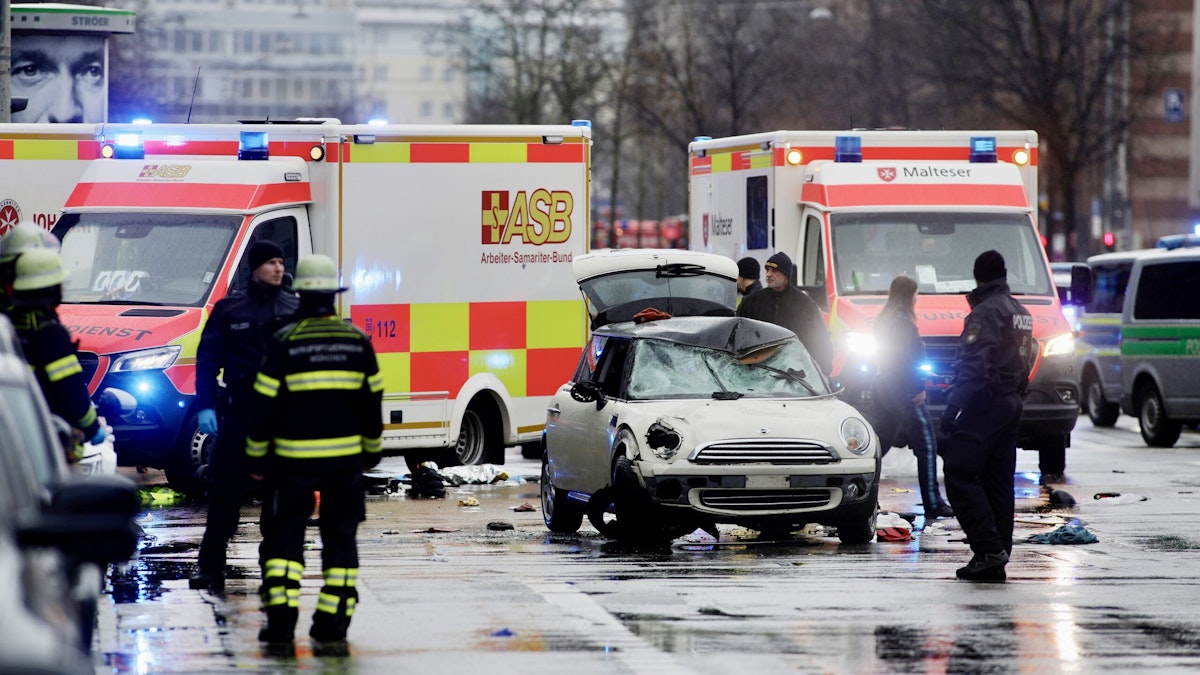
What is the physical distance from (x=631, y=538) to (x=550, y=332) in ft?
15.5

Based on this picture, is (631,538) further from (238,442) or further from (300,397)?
(300,397)

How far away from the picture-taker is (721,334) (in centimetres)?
1344

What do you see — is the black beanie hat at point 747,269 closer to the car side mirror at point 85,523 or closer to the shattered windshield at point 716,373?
the shattered windshield at point 716,373

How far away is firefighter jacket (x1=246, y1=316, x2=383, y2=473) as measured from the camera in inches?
346

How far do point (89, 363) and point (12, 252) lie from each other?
4397 millimetres

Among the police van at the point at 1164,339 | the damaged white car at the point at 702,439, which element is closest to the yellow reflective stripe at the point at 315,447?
the damaged white car at the point at 702,439

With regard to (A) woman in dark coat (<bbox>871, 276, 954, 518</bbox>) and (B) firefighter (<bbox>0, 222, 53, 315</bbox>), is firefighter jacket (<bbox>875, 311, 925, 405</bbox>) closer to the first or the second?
(A) woman in dark coat (<bbox>871, 276, 954, 518</bbox>)

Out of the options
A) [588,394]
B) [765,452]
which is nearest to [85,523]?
[765,452]

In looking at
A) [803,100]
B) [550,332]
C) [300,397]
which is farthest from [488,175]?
[803,100]

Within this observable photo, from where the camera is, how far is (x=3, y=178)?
18031 mm

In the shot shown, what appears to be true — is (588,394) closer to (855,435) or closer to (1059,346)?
(855,435)

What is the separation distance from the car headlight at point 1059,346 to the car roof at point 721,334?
447cm

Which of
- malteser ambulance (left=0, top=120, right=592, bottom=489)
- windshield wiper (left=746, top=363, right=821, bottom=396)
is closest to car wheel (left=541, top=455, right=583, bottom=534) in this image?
windshield wiper (left=746, top=363, right=821, bottom=396)

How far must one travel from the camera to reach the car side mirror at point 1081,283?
17938 millimetres
